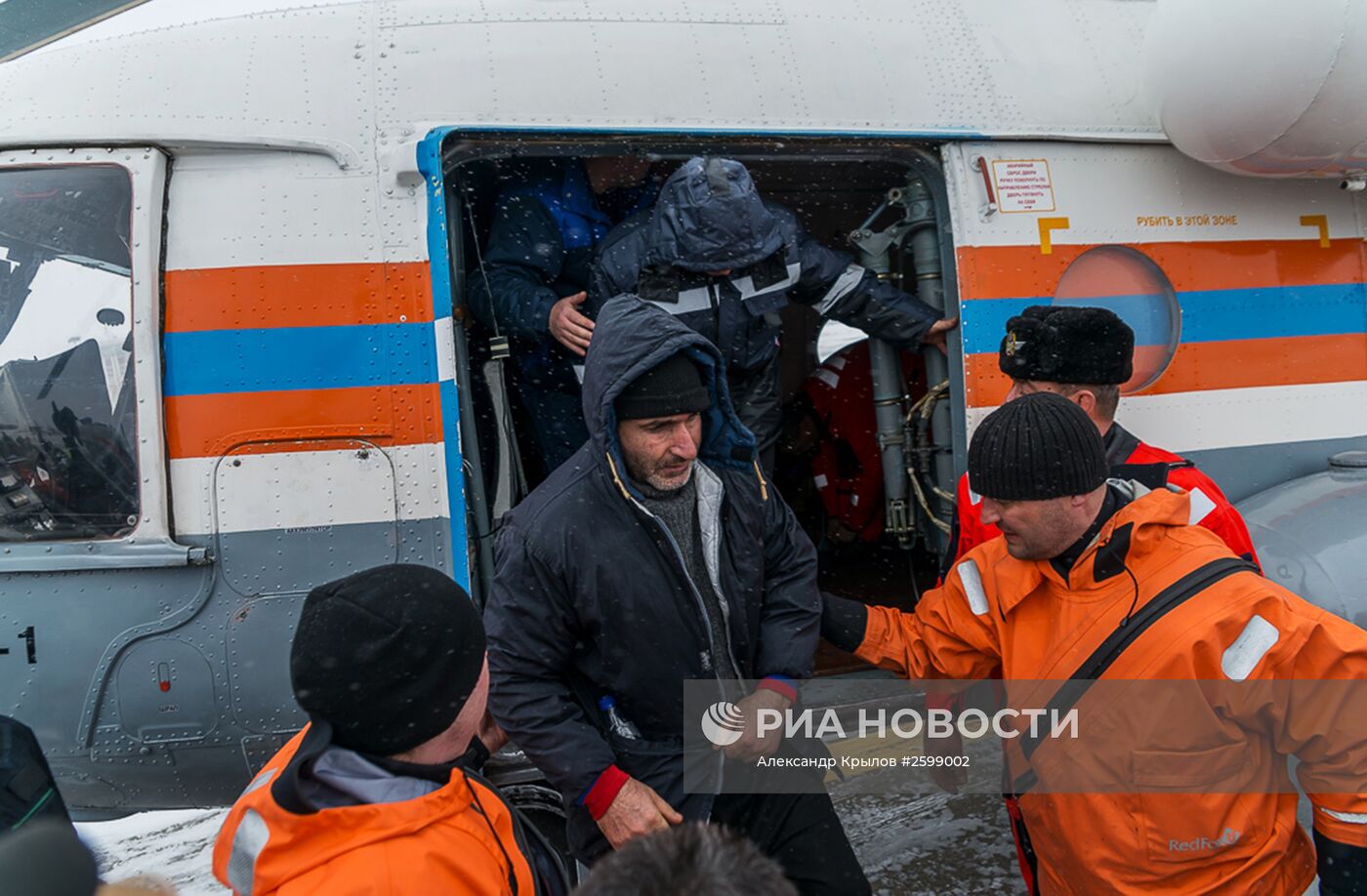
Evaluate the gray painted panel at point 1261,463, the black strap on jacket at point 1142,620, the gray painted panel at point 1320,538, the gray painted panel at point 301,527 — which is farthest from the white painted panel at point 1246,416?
the gray painted panel at point 301,527

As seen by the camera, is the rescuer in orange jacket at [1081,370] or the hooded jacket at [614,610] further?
the rescuer in orange jacket at [1081,370]

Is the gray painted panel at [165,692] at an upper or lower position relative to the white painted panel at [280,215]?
lower

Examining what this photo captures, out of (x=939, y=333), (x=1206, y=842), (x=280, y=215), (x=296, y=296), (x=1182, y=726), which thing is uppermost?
(x=280, y=215)

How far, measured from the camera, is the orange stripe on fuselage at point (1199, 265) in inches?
128

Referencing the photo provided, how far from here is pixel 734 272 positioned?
316 centimetres

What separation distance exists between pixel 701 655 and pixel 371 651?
96 cm

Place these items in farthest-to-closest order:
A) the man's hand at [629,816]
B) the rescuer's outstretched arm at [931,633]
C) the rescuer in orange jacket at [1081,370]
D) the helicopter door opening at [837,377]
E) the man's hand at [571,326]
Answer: the helicopter door opening at [837,377] < the man's hand at [571,326] < the rescuer in orange jacket at [1081,370] < the rescuer's outstretched arm at [931,633] < the man's hand at [629,816]

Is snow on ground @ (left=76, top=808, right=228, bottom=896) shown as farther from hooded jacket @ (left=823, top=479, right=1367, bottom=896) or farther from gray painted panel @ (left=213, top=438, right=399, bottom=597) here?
hooded jacket @ (left=823, top=479, right=1367, bottom=896)

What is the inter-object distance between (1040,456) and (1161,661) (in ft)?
1.47

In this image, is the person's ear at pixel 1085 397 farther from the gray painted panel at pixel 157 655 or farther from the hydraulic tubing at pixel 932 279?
the gray painted panel at pixel 157 655

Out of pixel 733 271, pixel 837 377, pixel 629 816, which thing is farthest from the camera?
pixel 837 377

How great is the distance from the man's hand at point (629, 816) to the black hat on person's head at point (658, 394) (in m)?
0.78

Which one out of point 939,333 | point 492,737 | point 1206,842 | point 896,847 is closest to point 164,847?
point 492,737

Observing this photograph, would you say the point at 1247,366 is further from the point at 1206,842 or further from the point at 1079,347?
the point at 1206,842
